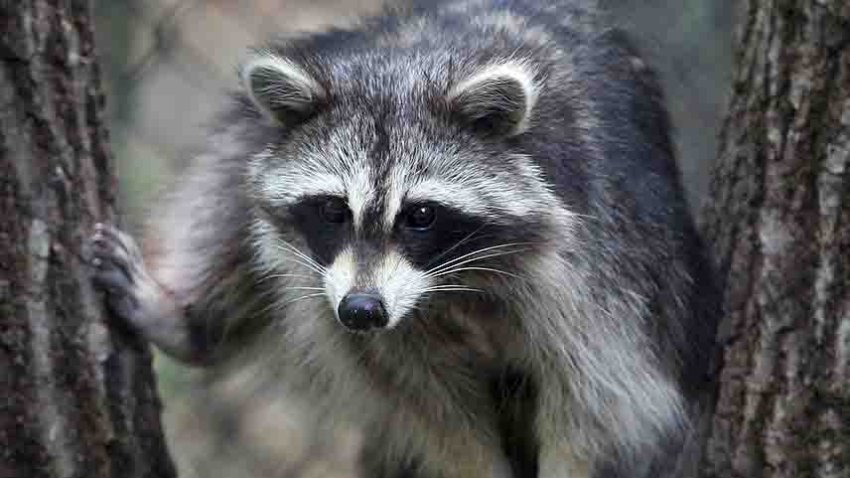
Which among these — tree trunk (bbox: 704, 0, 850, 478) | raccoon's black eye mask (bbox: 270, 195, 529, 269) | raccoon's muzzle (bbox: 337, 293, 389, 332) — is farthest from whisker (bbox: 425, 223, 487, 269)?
tree trunk (bbox: 704, 0, 850, 478)

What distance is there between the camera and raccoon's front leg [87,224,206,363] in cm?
196

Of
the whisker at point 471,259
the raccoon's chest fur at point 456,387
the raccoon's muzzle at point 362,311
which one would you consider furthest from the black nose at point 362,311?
the raccoon's chest fur at point 456,387

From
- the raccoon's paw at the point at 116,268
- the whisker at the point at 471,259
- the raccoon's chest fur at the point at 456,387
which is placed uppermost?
the whisker at the point at 471,259

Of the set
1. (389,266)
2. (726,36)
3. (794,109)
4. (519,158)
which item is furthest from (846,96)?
(726,36)

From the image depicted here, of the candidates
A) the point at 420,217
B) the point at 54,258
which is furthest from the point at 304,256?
the point at 54,258

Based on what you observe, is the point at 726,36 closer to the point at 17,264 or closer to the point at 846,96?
the point at 846,96

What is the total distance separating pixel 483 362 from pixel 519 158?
0.42 metres

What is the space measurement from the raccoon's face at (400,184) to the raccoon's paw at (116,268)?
0.23 m

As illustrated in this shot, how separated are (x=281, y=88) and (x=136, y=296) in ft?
1.35

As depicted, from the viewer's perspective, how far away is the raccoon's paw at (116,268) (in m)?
1.93

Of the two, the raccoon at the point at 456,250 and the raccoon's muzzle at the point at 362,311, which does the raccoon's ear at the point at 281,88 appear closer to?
the raccoon at the point at 456,250

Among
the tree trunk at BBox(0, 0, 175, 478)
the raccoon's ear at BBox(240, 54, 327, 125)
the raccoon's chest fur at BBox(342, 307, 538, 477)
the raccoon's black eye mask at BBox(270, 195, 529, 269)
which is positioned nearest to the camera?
the tree trunk at BBox(0, 0, 175, 478)

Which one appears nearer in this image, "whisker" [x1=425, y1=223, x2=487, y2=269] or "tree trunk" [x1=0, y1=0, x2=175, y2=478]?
"tree trunk" [x1=0, y1=0, x2=175, y2=478]

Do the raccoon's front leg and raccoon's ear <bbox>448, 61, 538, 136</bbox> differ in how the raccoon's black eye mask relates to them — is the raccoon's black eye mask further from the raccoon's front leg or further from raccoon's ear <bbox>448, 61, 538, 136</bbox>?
the raccoon's front leg
